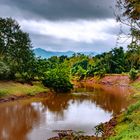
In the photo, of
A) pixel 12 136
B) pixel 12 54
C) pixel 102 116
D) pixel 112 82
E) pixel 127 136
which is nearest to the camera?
pixel 127 136

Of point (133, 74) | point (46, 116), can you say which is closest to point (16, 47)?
point (46, 116)

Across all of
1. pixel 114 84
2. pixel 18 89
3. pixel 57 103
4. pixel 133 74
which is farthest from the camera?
pixel 114 84

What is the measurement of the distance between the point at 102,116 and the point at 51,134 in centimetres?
1119

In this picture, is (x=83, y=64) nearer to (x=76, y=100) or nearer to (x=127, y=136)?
(x=76, y=100)

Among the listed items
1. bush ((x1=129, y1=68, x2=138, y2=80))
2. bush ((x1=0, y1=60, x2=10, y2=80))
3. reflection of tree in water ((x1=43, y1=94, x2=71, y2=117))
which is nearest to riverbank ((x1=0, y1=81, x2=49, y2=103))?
bush ((x1=0, y1=60, x2=10, y2=80))

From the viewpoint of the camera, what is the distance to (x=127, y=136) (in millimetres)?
18641

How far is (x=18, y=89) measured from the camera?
167 feet

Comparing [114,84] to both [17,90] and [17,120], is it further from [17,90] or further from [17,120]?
[17,120]

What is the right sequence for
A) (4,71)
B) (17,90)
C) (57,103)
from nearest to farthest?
(57,103)
(17,90)
(4,71)

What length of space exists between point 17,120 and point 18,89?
18.6m

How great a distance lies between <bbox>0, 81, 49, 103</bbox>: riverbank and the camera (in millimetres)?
45944

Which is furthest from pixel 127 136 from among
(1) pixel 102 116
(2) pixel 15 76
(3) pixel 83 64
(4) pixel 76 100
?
(3) pixel 83 64

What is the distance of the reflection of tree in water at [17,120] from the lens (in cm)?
2595

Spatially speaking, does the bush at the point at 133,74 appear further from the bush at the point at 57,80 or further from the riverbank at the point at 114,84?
the bush at the point at 57,80
